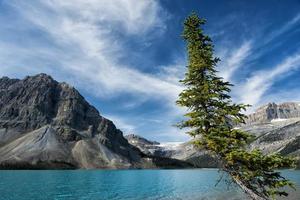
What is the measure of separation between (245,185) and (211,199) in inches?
1557

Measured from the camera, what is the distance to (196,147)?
27250 mm

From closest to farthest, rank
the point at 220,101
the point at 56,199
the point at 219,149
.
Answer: the point at 219,149 → the point at 220,101 → the point at 56,199

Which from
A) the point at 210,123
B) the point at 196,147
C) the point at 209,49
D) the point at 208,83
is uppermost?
the point at 209,49

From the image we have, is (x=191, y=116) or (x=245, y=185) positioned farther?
(x=191, y=116)

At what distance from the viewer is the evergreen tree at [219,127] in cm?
2409

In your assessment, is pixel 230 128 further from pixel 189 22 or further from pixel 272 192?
pixel 189 22

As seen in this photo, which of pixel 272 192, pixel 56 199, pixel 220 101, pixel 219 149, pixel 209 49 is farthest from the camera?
pixel 56 199

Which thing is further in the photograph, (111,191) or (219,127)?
(111,191)

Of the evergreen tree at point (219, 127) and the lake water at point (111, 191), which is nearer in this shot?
the evergreen tree at point (219, 127)

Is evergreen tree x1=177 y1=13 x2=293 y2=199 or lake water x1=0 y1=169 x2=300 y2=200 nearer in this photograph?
evergreen tree x1=177 y1=13 x2=293 y2=199

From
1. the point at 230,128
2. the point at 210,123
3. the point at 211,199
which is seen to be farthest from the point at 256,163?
the point at 211,199

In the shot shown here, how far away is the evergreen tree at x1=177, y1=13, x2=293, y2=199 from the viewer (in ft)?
79.0

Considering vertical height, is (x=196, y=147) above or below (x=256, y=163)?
above

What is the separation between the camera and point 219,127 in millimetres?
27016
